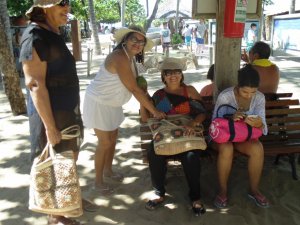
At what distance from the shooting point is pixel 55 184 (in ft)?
9.06

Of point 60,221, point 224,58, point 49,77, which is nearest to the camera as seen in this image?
point 49,77

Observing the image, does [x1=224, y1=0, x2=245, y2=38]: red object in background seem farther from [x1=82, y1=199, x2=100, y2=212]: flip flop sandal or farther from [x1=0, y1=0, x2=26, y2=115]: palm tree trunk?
[x1=0, y1=0, x2=26, y2=115]: palm tree trunk

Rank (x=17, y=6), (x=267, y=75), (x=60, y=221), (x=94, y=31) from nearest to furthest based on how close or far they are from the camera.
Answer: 1. (x=60, y=221)
2. (x=267, y=75)
3. (x=17, y=6)
4. (x=94, y=31)

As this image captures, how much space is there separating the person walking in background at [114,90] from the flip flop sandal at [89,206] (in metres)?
0.27

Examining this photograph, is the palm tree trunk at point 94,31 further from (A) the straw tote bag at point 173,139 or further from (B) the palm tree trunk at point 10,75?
(A) the straw tote bag at point 173,139

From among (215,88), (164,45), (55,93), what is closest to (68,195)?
(55,93)

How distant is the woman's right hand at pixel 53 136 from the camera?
2719mm

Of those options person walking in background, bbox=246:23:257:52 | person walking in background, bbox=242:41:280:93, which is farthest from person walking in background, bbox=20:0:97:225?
person walking in background, bbox=246:23:257:52

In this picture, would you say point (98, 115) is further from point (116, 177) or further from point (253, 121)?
point (253, 121)

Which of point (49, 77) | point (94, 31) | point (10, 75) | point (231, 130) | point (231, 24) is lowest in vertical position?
point (231, 130)

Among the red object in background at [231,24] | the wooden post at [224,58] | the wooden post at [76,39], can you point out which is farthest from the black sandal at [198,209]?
the wooden post at [76,39]

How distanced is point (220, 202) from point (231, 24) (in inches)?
68.1

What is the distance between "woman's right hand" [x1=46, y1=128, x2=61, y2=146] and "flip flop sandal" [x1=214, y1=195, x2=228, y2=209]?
1.62 metres

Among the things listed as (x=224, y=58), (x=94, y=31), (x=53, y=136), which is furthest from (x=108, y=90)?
(x=94, y=31)
